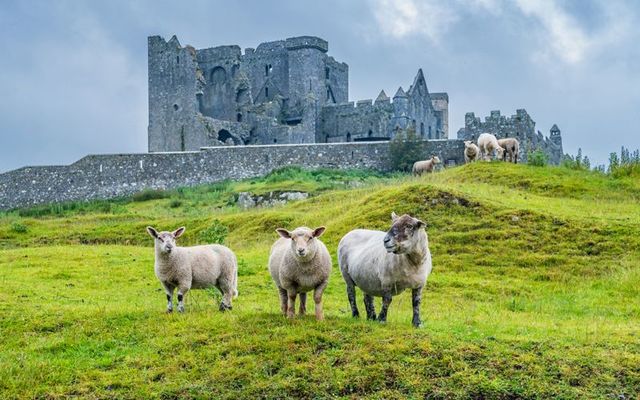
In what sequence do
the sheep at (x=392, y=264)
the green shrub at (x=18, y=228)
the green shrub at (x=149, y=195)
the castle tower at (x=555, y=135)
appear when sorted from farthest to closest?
the castle tower at (x=555, y=135) < the green shrub at (x=149, y=195) < the green shrub at (x=18, y=228) < the sheep at (x=392, y=264)

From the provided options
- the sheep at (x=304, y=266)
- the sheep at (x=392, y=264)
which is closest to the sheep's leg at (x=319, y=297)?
the sheep at (x=304, y=266)

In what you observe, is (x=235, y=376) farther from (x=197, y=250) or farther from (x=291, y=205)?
(x=291, y=205)

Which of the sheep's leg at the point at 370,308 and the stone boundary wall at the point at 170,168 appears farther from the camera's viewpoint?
the stone boundary wall at the point at 170,168

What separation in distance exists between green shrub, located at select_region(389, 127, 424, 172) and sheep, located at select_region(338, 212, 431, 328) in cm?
4165

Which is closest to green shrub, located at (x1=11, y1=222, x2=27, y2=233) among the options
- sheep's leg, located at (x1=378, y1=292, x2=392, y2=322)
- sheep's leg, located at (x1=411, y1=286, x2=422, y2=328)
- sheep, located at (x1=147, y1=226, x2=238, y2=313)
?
sheep, located at (x1=147, y1=226, x2=238, y2=313)

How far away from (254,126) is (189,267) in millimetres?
59782

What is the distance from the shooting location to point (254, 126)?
7600 centimetres

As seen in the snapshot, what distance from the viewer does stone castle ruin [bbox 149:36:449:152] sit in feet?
239

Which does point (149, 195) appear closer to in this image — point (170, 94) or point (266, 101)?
point (170, 94)

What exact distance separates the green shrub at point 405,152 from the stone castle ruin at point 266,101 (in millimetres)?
10030

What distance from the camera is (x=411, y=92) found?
7388 centimetres

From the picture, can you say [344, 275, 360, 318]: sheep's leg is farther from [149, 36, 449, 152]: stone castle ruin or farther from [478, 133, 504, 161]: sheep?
[149, 36, 449, 152]: stone castle ruin

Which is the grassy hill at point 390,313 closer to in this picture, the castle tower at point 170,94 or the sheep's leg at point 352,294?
the sheep's leg at point 352,294

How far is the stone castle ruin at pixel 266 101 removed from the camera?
239 feet
